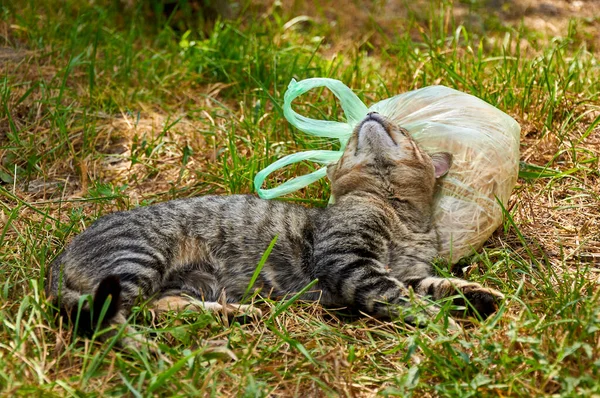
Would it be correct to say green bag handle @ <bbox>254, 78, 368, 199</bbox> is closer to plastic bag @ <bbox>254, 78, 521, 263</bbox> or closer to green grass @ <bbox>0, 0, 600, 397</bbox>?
plastic bag @ <bbox>254, 78, 521, 263</bbox>

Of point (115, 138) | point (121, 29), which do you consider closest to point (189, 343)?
point (115, 138)

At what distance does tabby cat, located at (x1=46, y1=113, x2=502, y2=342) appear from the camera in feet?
10.8

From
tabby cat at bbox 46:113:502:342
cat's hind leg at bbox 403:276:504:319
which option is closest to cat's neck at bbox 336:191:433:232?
tabby cat at bbox 46:113:502:342

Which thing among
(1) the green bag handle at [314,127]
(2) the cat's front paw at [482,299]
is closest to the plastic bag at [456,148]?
(1) the green bag handle at [314,127]

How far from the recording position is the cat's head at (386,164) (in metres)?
3.77

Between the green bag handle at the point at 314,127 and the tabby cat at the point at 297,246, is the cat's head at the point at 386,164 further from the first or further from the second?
the green bag handle at the point at 314,127

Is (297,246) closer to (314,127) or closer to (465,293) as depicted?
(314,127)

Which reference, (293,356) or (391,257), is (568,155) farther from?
(293,356)

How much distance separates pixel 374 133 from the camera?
153 inches

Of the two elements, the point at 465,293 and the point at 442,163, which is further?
the point at 442,163

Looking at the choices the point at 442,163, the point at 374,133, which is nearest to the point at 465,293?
the point at 442,163

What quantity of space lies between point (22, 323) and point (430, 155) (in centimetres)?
232

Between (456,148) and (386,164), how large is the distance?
41 cm

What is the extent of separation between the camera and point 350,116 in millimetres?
4188
